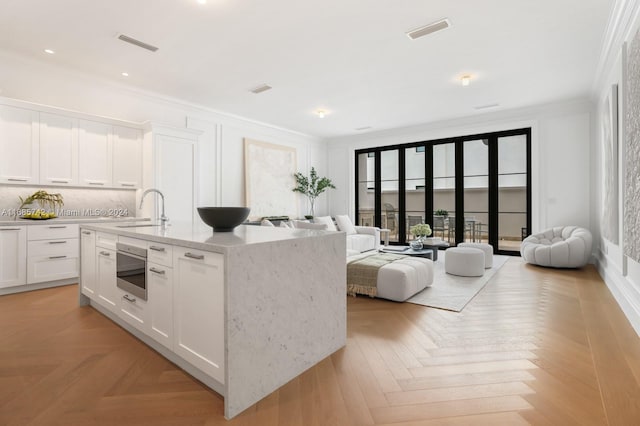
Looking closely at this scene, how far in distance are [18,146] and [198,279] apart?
3.79 m

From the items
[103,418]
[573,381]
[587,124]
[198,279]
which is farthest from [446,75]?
[103,418]

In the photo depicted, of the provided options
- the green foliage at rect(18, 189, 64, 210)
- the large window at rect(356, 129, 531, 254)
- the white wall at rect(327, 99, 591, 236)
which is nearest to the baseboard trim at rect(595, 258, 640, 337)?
the white wall at rect(327, 99, 591, 236)

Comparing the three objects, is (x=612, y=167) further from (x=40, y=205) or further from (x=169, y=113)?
(x=40, y=205)

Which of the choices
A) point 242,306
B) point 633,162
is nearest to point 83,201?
point 242,306

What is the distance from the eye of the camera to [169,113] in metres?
5.55

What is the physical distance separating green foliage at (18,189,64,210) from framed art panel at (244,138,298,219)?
10.2 feet


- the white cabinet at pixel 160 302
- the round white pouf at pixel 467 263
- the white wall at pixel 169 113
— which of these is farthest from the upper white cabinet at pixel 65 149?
the round white pouf at pixel 467 263

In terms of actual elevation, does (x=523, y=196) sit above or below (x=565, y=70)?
below

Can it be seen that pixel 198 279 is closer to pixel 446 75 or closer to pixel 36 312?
pixel 36 312

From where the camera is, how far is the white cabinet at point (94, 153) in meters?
4.36

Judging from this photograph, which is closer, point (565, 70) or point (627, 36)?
point (627, 36)

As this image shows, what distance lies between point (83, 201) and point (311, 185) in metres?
4.77

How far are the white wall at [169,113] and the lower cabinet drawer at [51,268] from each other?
6.60ft

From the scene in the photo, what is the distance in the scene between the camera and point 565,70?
4.53 metres
